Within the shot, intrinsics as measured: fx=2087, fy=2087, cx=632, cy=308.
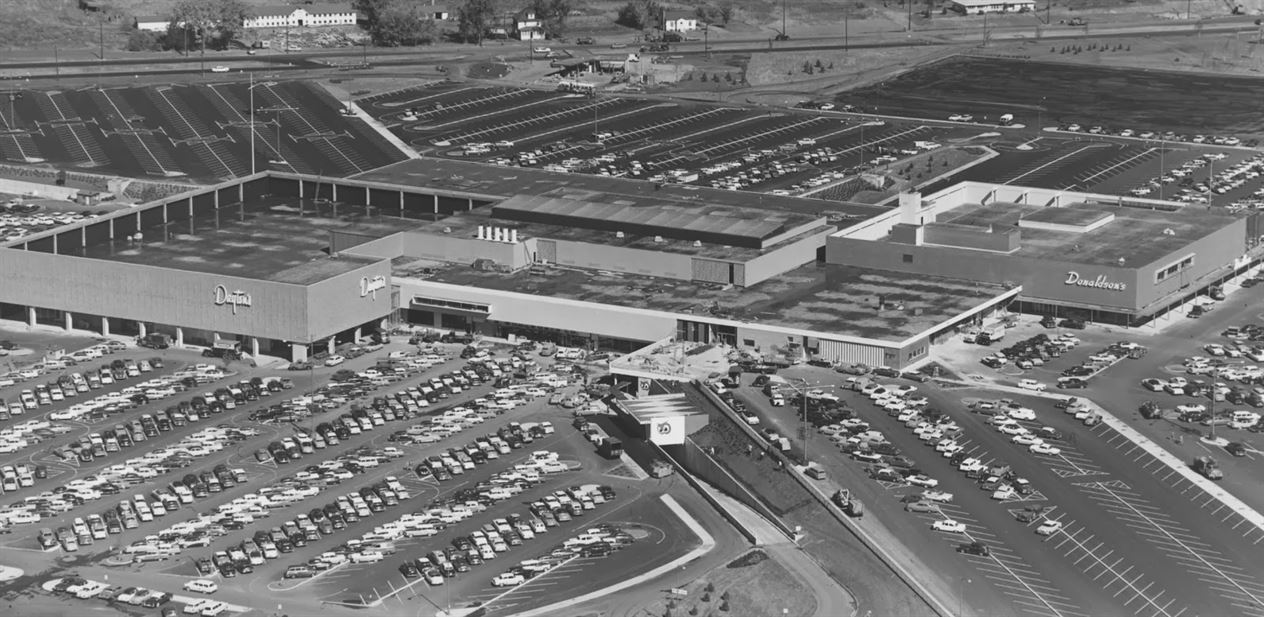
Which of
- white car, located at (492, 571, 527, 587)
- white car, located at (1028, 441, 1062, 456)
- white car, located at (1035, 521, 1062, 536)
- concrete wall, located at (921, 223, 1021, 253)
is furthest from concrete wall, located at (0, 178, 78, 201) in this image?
white car, located at (1035, 521, 1062, 536)

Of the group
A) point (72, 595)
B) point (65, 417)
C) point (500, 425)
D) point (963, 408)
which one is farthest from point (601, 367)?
point (72, 595)

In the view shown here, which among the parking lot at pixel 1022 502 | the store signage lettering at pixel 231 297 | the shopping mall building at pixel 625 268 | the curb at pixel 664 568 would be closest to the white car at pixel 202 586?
the curb at pixel 664 568

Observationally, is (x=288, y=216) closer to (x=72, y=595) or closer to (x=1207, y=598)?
(x=72, y=595)

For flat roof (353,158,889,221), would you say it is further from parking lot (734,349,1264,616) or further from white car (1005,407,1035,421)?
white car (1005,407,1035,421)

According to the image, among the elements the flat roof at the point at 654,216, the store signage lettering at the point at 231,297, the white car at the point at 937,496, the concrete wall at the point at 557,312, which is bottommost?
the white car at the point at 937,496

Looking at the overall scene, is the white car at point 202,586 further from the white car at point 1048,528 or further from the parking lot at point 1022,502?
the white car at point 1048,528

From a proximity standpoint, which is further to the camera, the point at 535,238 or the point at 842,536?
the point at 535,238
